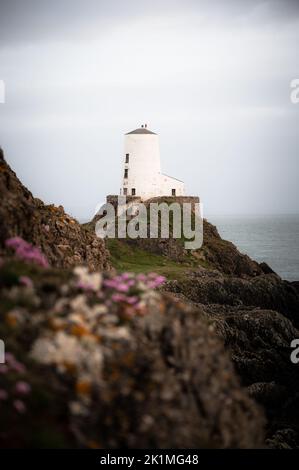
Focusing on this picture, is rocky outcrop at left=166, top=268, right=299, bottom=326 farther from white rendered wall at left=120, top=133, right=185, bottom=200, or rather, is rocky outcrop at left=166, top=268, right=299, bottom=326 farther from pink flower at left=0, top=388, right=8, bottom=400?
pink flower at left=0, top=388, right=8, bottom=400

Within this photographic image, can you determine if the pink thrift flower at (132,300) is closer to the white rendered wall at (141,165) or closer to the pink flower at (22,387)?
the pink flower at (22,387)

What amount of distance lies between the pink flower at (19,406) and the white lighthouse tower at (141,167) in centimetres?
6283

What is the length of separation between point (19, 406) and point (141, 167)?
63816mm

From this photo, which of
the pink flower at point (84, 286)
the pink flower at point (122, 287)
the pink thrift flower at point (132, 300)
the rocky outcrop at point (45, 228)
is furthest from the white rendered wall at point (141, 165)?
the pink flower at point (84, 286)

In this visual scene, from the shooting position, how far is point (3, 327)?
11.7 metres

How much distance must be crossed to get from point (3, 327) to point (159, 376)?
260cm

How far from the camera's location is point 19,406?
35.4ft

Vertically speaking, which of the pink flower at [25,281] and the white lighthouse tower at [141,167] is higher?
the white lighthouse tower at [141,167]

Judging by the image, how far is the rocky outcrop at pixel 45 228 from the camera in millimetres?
17844

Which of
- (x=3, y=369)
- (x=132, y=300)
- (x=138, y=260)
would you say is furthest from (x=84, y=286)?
(x=138, y=260)

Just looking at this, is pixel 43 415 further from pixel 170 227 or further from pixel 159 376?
pixel 170 227

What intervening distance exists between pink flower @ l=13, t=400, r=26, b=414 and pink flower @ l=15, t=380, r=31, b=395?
0.47 feet

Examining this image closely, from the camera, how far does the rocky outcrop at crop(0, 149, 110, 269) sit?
58.5ft
